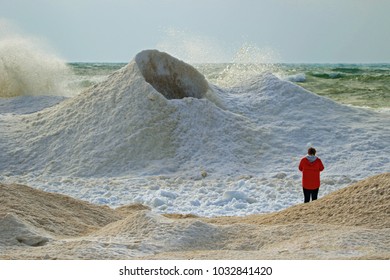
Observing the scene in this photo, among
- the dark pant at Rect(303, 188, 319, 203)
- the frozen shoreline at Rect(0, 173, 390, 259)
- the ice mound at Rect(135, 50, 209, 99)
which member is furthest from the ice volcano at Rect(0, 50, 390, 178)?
the frozen shoreline at Rect(0, 173, 390, 259)

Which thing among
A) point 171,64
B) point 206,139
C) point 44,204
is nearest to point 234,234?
point 44,204

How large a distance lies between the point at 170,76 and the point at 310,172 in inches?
223

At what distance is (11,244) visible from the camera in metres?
5.12

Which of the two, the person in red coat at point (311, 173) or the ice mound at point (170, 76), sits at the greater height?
the ice mound at point (170, 76)

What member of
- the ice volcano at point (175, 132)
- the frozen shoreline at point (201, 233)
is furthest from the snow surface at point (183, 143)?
the frozen shoreline at point (201, 233)

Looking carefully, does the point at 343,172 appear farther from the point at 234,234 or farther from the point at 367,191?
the point at 234,234

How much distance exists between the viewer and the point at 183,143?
1090cm

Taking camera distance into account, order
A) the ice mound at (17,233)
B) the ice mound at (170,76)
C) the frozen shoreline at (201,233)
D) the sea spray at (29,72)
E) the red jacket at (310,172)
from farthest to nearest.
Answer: the sea spray at (29,72)
the ice mound at (170,76)
the red jacket at (310,172)
the ice mound at (17,233)
the frozen shoreline at (201,233)

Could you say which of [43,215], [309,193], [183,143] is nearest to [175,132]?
[183,143]

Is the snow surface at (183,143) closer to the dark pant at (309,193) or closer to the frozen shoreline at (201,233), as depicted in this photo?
the dark pant at (309,193)

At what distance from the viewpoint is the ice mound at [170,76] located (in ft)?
40.6

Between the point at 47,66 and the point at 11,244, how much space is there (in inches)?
618

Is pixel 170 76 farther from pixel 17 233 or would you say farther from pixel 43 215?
pixel 17 233

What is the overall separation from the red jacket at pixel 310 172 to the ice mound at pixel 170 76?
529 cm
